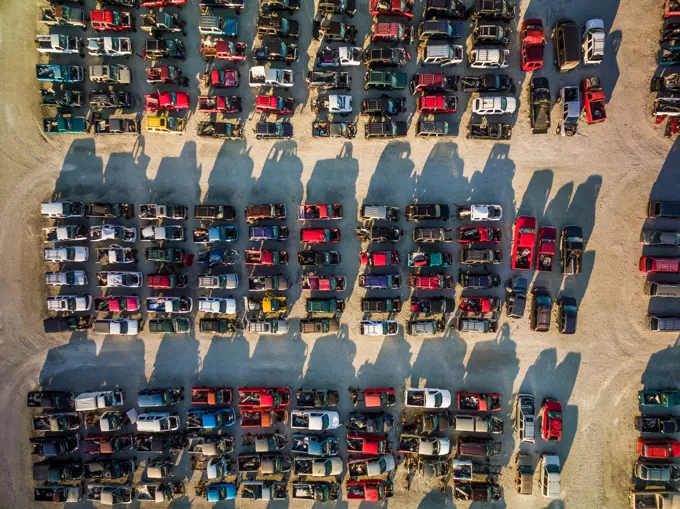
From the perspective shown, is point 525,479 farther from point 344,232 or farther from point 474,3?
point 474,3

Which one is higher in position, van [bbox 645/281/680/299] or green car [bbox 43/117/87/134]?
green car [bbox 43/117/87/134]

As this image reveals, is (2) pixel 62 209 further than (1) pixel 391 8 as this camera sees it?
Yes

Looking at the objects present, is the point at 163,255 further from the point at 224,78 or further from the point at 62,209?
the point at 224,78

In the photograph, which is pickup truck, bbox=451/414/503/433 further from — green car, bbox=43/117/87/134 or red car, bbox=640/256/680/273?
green car, bbox=43/117/87/134

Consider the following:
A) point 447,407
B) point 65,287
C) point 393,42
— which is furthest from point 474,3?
point 65,287

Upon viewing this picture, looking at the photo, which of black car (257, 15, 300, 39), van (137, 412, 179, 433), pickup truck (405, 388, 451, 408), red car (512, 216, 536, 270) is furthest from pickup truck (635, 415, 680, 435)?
black car (257, 15, 300, 39)

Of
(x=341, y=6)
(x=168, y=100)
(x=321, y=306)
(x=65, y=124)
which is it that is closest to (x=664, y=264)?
(x=321, y=306)
